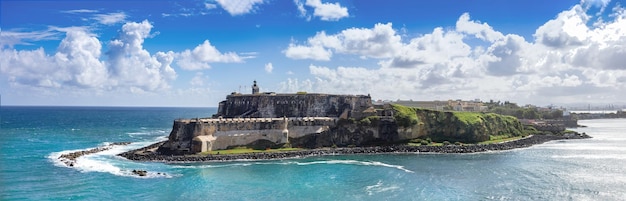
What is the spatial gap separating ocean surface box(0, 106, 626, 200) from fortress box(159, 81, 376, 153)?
8101 millimetres

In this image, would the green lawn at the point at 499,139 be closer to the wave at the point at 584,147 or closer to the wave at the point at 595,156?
the wave at the point at 584,147

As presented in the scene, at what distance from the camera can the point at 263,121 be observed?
67.2 meters

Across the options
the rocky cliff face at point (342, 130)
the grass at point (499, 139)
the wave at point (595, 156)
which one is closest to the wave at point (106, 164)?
the rocky cliff face at point (342, 130)

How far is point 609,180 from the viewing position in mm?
45062

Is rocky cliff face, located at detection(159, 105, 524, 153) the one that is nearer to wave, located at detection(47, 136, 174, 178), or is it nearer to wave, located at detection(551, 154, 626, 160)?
wave, located at detection(47, 136, 174, 178)

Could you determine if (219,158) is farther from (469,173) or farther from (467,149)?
(467,149)

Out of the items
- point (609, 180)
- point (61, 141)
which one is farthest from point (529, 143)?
point (61, 141)

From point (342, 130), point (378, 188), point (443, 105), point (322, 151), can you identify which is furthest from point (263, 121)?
point (443, 105)

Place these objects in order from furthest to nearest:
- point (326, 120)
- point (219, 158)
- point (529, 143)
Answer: point (529, 143)
point (326, 120)
point (219, 158)

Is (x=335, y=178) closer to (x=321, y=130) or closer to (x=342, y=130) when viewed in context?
(x=321, y=130)

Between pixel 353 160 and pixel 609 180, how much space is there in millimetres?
26368

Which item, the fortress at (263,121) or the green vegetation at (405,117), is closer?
the fortress at (263,121)

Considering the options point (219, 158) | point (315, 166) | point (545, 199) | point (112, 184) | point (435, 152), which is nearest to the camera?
point (545, 199)

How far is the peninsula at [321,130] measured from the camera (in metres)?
62.3
